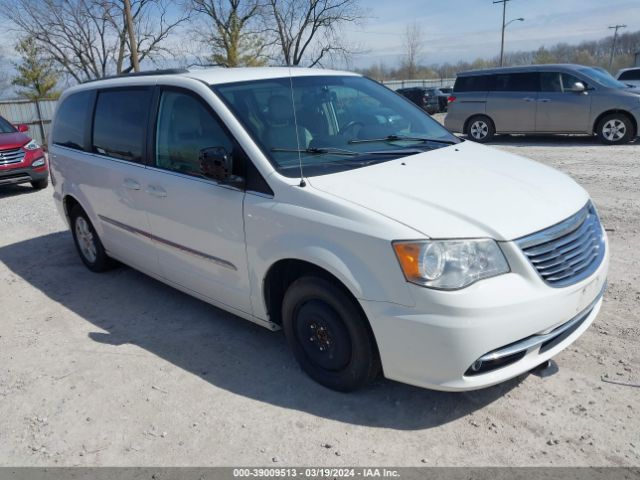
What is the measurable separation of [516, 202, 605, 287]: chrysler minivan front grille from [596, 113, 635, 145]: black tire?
10.4 metres

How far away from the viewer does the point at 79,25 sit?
36.2 meters

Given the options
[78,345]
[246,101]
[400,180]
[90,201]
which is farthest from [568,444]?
[90,201]

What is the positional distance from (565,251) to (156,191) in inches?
110

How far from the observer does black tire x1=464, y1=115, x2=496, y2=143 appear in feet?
46.0

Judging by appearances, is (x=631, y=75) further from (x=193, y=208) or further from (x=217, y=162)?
(x=217, y=162)

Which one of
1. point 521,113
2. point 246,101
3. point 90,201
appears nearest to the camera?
point 246,101

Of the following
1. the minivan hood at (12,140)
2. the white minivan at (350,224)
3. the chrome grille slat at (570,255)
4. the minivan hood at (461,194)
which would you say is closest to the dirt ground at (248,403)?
the white minivan at (350,224)

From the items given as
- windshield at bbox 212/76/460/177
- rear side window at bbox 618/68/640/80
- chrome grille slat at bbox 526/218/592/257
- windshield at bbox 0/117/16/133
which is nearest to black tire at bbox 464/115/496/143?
rear side window at bbox 618/68/640/80

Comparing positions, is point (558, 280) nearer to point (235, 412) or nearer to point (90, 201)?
point (235, 412)

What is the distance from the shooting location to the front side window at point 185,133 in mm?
3588

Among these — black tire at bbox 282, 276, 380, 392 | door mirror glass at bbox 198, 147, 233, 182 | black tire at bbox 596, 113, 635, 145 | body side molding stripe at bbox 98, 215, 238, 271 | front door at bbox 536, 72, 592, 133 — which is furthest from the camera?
front door at bbox 536, 72, 592, 133

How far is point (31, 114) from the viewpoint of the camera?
77.2ft

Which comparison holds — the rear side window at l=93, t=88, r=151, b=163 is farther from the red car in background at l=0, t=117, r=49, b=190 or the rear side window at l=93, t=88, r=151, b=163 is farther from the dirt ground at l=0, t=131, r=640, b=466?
the red car in background at l=0, t=117, r=49, b=190

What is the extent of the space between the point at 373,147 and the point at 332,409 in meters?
1.68
